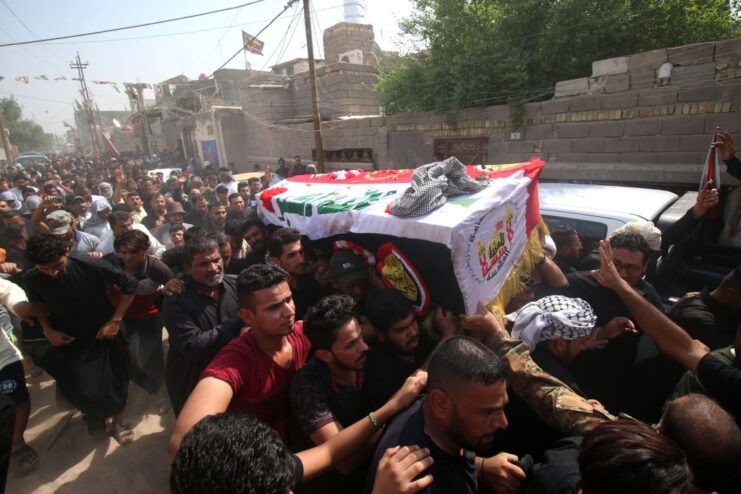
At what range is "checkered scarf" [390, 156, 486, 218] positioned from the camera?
83.0 inches

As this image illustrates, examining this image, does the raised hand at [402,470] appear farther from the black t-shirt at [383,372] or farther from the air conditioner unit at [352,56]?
the air conditioner unit at [352,56]

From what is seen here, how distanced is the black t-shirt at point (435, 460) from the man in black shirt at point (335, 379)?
273 millimetres

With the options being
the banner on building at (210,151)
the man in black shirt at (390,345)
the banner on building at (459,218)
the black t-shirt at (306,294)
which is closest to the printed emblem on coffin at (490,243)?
the banner on building at (459,218)

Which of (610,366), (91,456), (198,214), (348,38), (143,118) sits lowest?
(91,456)

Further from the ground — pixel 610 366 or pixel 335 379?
pixel 335 379

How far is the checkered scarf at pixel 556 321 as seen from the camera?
6.28ft

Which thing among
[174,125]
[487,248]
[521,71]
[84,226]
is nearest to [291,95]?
[521,71]

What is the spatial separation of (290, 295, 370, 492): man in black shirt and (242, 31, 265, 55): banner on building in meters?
13.5

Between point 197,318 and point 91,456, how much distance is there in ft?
5.54

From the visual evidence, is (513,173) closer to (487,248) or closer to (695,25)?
(487,248)

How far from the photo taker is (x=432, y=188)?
219 centimetres

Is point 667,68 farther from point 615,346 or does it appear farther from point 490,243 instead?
point 490,243

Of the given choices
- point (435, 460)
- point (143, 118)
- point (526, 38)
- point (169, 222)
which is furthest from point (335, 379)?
point (143, 118)

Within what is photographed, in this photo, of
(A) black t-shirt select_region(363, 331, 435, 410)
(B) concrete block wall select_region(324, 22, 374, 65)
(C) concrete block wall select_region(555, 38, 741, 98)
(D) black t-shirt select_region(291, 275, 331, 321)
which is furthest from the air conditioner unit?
(A) black t-shirt select_region(363, 331, 435, 410)
